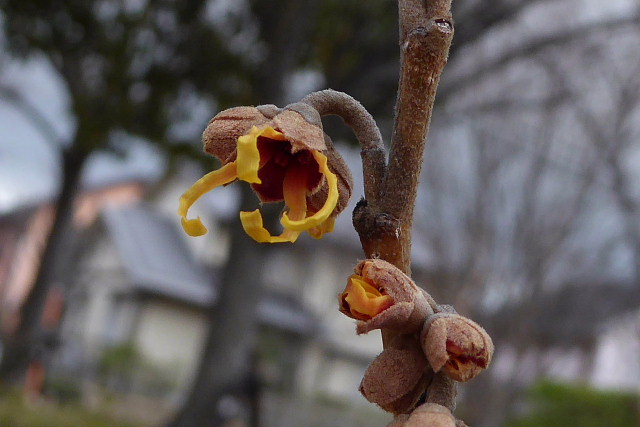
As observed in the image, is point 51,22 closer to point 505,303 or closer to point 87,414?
point 87,414

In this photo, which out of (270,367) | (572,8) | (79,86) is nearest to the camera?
(572,8)

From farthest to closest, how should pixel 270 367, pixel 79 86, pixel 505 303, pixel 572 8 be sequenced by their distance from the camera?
1. pixel 270 367
2. pixel 505 303
3. pixel 79 86
4. pixel 572 8

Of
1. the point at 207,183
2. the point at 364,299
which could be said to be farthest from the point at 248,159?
the point at 364,299

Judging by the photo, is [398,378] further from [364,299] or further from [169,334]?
[169,334]

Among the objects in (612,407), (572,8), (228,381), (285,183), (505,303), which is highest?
(572,8)

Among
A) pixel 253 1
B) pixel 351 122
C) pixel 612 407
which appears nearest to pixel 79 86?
pixel 253 1

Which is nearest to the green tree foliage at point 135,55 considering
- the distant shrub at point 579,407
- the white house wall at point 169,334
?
the distant shrub at point 579,407

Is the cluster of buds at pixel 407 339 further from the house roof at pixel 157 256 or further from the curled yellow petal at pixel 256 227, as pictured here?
the house roof at pixel 157 256
